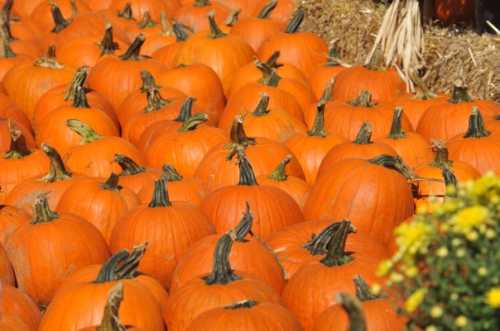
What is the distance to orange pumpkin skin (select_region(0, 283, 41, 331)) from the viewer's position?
4363mm

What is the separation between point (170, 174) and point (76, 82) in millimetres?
1530

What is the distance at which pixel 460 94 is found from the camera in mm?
6539

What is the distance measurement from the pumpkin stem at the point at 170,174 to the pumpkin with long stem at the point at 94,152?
446mm

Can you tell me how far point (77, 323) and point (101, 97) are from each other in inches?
133

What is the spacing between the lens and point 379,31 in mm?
7586

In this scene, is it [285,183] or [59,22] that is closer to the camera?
[285,183]

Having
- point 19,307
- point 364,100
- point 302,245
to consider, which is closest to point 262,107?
point 364,100

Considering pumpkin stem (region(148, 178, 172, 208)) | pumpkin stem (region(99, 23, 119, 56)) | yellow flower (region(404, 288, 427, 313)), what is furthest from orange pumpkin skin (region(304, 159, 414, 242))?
pumpkin stem (region(99, 23, 119, 56))

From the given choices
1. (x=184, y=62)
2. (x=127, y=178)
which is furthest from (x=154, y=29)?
(x=127, y=178)

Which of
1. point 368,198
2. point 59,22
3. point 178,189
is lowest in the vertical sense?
point 59,22

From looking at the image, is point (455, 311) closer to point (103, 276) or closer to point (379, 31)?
point (103, 276)

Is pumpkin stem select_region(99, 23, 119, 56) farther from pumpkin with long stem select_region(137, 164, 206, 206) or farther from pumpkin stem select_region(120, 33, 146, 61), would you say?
pumpkin with long stem select_region(137, 164, 206, 206)

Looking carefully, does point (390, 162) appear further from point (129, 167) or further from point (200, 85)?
point (200, 85)

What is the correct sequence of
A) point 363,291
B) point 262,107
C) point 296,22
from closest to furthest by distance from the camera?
1. point 363,291
2. point 262,107
3. point 296,22
